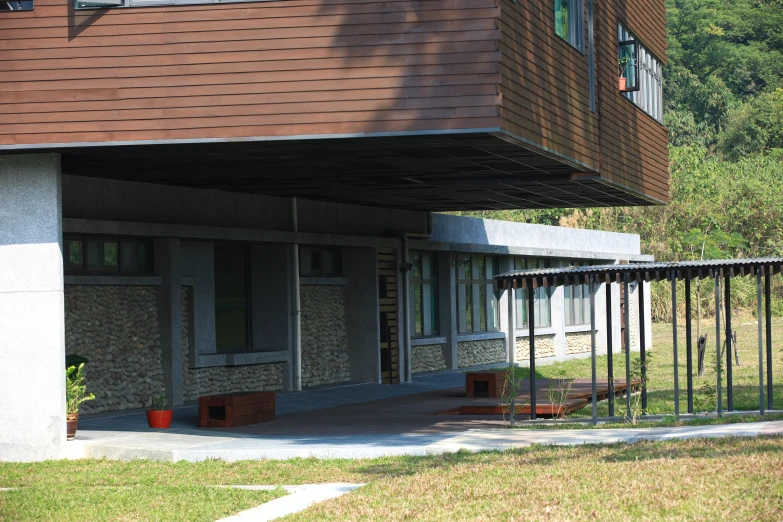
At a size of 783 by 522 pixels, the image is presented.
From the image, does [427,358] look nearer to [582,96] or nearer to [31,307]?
[582,96]

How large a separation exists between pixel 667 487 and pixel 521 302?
74.3ft

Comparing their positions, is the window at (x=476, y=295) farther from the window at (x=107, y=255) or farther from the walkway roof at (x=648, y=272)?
the walkway roof at (x=648, y=272)

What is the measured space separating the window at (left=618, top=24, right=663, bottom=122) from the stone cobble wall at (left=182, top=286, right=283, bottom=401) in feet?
25.6

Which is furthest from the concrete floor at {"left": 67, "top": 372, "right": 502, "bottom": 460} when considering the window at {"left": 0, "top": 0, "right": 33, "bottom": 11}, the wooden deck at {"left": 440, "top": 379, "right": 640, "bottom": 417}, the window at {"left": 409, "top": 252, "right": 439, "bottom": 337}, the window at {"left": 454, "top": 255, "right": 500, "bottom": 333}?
the window at {"left": 454, "top": 255, "right": 500, "bottom": 333}

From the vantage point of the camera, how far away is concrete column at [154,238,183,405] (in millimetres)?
17531

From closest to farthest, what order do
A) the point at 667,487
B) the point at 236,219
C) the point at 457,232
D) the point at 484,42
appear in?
the point at 667,487, the point at 484,42, the point at 236,219, the point at 457,232

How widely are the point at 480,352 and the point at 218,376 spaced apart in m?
11.3

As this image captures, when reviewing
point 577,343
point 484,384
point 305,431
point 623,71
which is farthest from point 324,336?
point 577,343

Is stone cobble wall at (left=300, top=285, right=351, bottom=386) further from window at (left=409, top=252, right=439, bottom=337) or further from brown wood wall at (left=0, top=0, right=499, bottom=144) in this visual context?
brown wood wall at (left=0, top=0, right=499, bottom=144)

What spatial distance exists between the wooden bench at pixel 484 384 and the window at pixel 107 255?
19.5ft

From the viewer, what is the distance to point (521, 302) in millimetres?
31797

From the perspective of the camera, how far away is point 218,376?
18938 millimetres

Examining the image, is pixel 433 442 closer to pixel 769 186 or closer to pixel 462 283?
pixel 462 283

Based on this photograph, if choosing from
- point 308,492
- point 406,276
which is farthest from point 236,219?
point 308,492
